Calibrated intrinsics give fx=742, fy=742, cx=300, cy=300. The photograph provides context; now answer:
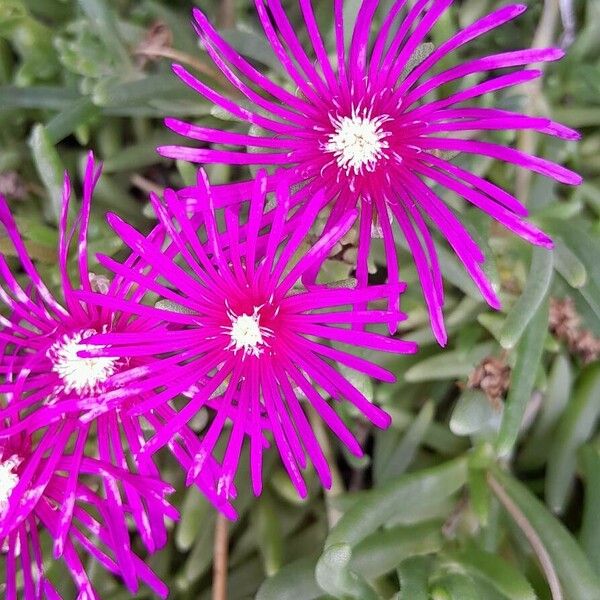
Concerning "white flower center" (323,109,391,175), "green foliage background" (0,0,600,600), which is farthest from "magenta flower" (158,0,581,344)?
"green foliage background" (0,0,600,600)

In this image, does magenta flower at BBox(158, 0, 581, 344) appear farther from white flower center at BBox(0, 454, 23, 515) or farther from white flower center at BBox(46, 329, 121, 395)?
white flower center at BBox(0, 454, 23, 515)

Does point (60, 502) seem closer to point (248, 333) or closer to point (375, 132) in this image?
point (248, 333)

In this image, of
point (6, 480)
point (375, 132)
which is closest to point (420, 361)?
point (375, 132)

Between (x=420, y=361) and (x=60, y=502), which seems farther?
(x=420, y=361)

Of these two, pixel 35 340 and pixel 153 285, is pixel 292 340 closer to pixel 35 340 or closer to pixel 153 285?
pixel 153 285

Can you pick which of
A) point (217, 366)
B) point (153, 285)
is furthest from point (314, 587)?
point (153, 285)
